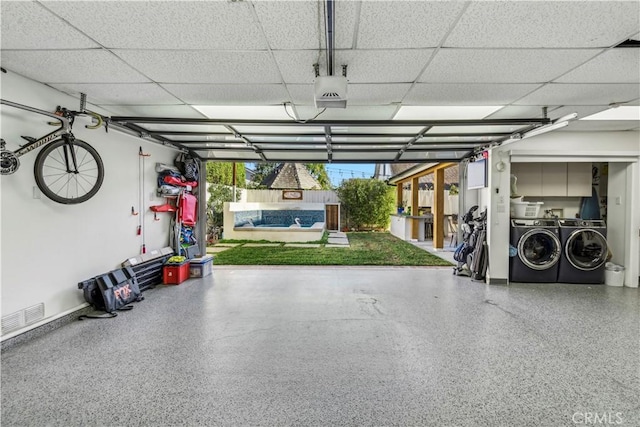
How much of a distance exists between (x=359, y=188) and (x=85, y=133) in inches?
454

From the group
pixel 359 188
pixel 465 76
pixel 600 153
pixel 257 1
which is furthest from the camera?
pixel 359 188

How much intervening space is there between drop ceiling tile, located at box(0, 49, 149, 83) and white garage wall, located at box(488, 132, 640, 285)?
17.1ft

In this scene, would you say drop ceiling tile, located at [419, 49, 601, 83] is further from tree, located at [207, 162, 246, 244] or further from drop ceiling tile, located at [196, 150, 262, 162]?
tree, located at [207, 162, 246, 244]

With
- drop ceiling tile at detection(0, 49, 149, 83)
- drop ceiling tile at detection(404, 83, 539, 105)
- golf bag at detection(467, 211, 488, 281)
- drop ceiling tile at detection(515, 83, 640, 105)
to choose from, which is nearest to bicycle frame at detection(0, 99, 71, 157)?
drop ceiling tile at detection(0, 49, 149, 83)

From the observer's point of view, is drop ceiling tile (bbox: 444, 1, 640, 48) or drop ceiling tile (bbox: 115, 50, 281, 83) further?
drop ceiling tile (bbox: 115, 50, 281, 83)

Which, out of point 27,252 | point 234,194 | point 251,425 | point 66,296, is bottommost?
point 251,425

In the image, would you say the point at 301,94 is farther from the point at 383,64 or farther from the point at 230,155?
the point at 230,155

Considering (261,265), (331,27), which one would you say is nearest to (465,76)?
(331,27)

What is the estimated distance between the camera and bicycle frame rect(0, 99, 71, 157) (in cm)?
271

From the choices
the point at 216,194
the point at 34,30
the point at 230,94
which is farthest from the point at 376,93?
the point at 216,194

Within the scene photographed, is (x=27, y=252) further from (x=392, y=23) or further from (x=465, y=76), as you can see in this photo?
(x=465, y=76)

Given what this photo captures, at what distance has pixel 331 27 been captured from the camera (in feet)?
6.23

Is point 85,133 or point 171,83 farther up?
point 171,83

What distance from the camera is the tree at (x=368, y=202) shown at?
14234 millimetres
